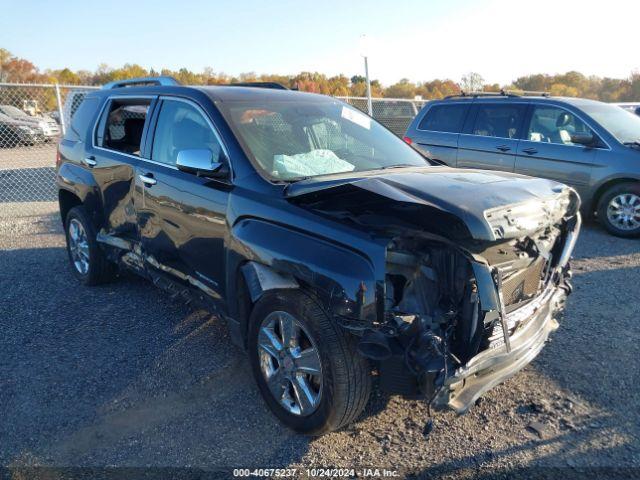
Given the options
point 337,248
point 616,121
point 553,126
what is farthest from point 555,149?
point 337,248

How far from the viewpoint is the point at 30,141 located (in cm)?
1576

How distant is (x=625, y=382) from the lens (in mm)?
3461

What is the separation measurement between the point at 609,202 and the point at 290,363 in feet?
20.0

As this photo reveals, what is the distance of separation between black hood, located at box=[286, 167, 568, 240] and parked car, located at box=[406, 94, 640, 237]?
15.8ft

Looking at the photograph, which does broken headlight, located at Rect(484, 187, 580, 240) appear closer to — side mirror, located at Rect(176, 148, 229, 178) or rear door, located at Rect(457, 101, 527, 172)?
side mirror, located at Rect(176, 148, 229, 178)

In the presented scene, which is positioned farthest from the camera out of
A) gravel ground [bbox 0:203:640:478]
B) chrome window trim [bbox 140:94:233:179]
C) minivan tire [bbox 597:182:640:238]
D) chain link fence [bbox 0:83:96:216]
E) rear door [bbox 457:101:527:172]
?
chain link fence [bbox 0:83:96:216]

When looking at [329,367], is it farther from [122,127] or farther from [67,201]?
[67,201]

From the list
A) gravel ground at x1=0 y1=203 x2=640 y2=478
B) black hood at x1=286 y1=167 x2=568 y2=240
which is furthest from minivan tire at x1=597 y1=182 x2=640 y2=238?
black hood at x1=286 y1=167 x2=568 y2=240

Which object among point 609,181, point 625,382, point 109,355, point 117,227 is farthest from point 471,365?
point 609,181

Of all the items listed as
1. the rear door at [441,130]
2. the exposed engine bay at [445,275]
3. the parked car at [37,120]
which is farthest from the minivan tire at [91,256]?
the parked car at [37,120]

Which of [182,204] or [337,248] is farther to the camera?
[182,204]

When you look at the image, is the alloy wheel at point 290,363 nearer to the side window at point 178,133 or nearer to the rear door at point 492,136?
the side window at point 178,133

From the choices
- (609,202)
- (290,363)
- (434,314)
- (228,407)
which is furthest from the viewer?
(609,202)

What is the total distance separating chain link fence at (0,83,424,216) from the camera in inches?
401
